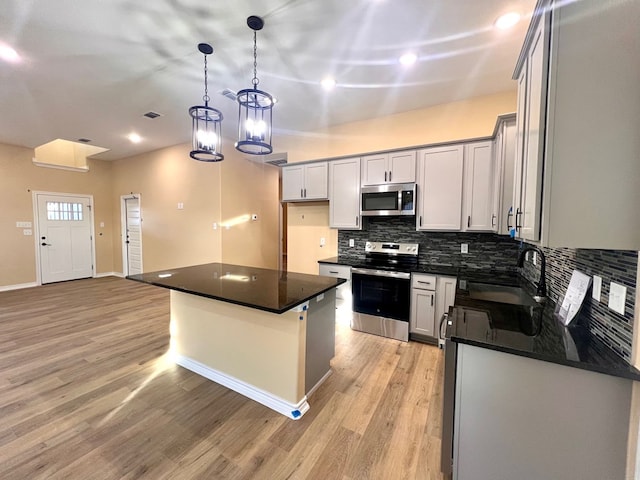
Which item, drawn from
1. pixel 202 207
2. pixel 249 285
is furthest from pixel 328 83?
pixel 202 207

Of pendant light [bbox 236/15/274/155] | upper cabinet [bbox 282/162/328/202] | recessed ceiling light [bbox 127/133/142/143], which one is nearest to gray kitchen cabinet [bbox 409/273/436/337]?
upper cabinet [bbox 282/162/328/202]

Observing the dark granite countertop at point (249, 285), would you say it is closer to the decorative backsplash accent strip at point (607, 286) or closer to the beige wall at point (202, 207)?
the decorative backsplash accent strip at point (607, 286)

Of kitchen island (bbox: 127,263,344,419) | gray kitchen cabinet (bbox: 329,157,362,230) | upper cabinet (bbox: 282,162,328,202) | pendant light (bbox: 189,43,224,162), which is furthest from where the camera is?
upper cabinet (bbox: 282,162,328,202)

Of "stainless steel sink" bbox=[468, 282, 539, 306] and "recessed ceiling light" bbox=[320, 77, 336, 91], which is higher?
"recessed ceiling light" bbox=[320, 77, 336, 91]

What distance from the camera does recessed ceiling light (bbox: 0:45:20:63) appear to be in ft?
7.66

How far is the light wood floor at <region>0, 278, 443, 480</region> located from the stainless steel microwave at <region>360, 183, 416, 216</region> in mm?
1593

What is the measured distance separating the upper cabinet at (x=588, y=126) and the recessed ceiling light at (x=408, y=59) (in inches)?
55.6

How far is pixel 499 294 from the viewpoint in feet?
7.25

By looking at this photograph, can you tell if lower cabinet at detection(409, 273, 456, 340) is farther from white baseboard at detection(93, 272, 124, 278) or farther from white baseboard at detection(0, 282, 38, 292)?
white baseboard at detection(0, 282, 38, 292)

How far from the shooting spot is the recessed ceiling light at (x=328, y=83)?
110 inches

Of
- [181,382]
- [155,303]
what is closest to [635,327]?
[181,382]

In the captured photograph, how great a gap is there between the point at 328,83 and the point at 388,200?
151 centimetres

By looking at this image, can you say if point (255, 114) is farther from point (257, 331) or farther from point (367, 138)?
point (367, 138)

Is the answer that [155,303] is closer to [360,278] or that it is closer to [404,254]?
[360,278]
